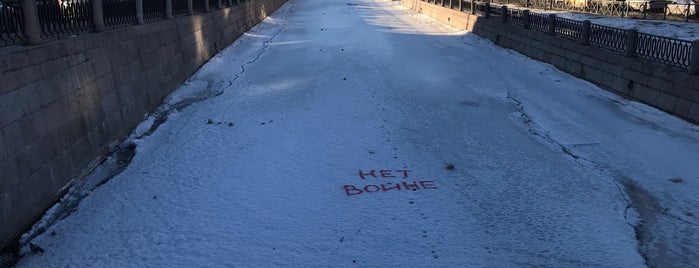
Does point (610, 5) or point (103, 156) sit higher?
point (610, 5)

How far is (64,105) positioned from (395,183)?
4.10 metres

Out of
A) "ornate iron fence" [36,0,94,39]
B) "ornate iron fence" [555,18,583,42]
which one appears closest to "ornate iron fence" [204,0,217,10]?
"ornate iron fence" [36,0,94,39]

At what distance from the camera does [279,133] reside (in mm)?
8672

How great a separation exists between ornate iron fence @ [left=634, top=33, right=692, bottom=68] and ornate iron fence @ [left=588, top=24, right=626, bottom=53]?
0.63 meters

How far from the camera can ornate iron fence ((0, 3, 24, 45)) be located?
18.6 ft

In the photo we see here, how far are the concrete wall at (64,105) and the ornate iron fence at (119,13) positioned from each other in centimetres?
23

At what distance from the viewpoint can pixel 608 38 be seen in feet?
40.3

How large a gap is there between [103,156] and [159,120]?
2219mm

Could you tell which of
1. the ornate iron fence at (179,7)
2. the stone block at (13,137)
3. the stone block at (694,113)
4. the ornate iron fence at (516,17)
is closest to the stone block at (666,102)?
the stone block at (694,113)

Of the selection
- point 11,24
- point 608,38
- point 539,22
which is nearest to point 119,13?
point 11,24

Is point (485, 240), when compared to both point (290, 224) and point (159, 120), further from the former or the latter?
point (159, 120)

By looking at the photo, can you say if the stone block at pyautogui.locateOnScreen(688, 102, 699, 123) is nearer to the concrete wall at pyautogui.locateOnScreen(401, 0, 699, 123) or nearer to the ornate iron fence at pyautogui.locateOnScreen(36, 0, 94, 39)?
the concrete wall at pyautogui.locateOnScreen(401, 0, 699, 123)

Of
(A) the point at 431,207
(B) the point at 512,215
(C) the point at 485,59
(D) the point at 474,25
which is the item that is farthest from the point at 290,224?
(D) the point at 474,25

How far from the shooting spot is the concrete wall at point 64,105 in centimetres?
523
